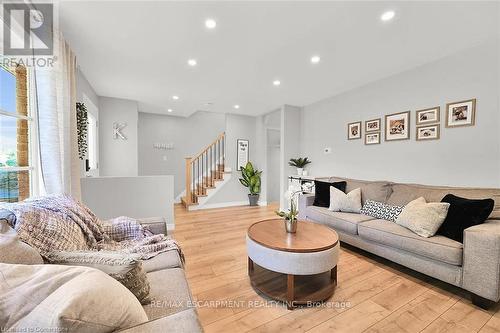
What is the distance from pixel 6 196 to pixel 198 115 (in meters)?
5.05

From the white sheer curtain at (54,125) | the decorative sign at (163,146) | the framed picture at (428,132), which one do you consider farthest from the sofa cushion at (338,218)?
the decorative sign at (163,146)

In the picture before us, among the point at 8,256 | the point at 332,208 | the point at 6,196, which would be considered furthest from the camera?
the point at 332,208

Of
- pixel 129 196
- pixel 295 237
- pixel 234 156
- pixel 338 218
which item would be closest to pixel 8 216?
pixel 295 237

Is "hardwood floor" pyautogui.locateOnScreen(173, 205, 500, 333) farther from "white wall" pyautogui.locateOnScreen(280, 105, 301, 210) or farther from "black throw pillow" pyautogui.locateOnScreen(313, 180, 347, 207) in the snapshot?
"white wall" pyautogui.locateOnScreen(280, 105, 301, 210)

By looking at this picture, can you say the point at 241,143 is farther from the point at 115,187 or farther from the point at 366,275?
the point at 366,275

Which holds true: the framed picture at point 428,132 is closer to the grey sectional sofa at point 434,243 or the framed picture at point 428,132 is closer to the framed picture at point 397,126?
the framed picture at point 397,126

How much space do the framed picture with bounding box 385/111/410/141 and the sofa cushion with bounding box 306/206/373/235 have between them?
1377mm

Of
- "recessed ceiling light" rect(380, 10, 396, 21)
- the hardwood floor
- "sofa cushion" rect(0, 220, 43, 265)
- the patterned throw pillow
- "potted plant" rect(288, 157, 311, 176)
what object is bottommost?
the hardwood floor

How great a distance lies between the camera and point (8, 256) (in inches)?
31.9

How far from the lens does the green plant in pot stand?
5562 mm

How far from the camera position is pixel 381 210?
8.61 feet

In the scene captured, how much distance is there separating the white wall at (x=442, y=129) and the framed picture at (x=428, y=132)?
2.6 inches

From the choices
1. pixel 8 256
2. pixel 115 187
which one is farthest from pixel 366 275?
pixel 115 187

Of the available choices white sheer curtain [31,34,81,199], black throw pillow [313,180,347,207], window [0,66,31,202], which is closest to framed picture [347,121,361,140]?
black throw pillow [313,180,347,207]
